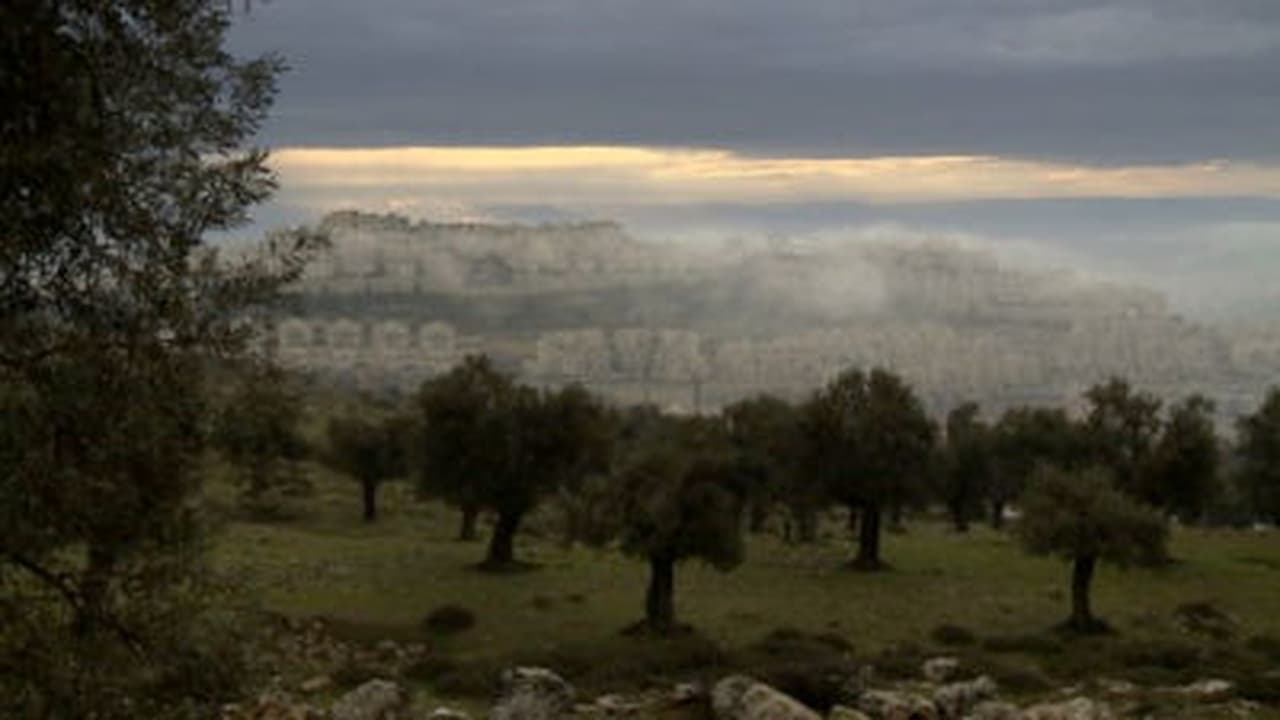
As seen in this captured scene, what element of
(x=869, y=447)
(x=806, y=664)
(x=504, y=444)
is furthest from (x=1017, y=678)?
(x=504, y=444)

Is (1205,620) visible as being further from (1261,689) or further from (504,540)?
(504,540)

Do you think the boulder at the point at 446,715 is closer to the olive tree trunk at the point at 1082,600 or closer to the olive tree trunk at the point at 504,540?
the olive tree trunk at the point at 1082,600

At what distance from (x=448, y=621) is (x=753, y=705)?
2162 cm

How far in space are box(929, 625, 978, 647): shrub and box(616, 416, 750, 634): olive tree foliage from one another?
728 cm

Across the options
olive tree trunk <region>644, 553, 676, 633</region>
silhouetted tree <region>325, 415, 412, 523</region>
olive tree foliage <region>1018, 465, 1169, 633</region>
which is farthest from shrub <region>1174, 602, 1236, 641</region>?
silhouetted tree <region>325, 415, 412, 523</region>

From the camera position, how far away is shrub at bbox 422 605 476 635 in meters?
51.5

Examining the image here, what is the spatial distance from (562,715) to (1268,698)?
17010mm

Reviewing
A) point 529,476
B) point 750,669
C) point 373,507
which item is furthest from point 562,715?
point 373,507

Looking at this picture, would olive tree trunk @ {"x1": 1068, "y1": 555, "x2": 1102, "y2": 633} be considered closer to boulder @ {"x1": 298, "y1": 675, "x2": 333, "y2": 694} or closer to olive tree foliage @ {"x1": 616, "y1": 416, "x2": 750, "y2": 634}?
olive tree foliage @ {"x1": 616, "y1": 416, "x2": 750, "y2": 634}

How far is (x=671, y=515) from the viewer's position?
51312 millimetres

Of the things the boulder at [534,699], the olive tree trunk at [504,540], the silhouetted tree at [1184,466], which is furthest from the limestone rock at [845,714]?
the silhouetted tree at [1184,466]

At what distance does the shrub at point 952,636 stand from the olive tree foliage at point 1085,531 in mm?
4322

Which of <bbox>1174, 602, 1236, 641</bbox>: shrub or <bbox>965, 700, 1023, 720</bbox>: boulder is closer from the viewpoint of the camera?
<bbox>965, 700, 1023, 720</bbox>: boulder

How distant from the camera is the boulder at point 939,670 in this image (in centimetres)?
4194
